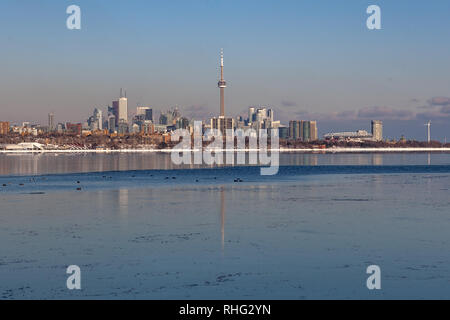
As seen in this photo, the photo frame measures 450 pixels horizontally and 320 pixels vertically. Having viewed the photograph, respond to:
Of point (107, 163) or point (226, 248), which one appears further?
point (107, 163)

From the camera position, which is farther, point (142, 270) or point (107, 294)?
point (142, 270)

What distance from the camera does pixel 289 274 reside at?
46.1 feet

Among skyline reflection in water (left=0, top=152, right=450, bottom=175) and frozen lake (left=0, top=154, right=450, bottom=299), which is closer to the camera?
frozen lake (left=0, top=154, right=450, bottom=299)

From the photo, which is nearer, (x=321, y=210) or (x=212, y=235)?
(x=212, y=235)

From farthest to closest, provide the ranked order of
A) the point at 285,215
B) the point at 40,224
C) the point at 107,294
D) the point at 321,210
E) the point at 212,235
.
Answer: the point at 321,210
the point at 285,215
the point at 40,224
the point at 212,235
the point at 107,294

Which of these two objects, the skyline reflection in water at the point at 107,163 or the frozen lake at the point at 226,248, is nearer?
the frozen lake at the point at 226,248

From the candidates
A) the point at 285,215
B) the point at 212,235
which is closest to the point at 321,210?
the point at 285,215
